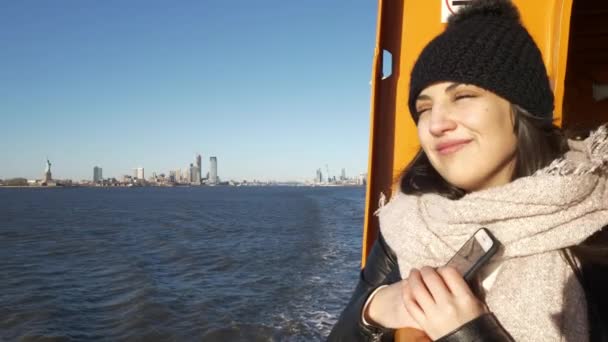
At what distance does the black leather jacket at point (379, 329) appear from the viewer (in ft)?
3.07

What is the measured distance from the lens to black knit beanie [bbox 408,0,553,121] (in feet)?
4.08

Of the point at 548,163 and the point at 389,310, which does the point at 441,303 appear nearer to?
the point at 389,310

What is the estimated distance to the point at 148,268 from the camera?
14602 mm

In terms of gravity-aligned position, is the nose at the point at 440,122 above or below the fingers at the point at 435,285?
above

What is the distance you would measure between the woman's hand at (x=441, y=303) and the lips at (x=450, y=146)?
0.40m

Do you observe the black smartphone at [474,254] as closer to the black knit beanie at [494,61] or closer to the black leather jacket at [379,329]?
the black leather jacket at [379,329]

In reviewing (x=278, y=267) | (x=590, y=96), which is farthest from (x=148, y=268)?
(x=590, y=96)

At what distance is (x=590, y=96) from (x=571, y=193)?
4346mm

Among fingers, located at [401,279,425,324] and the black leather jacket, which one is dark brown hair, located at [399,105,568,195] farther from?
fingers, located at [401,279,425,324]

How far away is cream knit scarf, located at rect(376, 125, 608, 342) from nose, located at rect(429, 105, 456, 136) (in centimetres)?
22

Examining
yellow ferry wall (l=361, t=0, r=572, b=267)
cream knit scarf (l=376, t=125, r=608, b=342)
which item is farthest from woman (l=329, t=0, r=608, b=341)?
yellow ferry wall (l=361, t=0, r=572, b=267)

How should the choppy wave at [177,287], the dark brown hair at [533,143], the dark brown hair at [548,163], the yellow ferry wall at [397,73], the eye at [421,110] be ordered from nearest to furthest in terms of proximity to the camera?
the dark brown hair at [548,163] < the dark brown hair at [533,143] < the eye at [421,110] < the yellow ferry wall at [397,73] < the choppy wave at [177,287]

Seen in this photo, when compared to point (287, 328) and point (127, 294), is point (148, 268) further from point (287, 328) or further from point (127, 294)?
point (287, 328)

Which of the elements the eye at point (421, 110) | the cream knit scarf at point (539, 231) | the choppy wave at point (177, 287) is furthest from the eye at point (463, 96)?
the choppy wave at point (177, 287)
